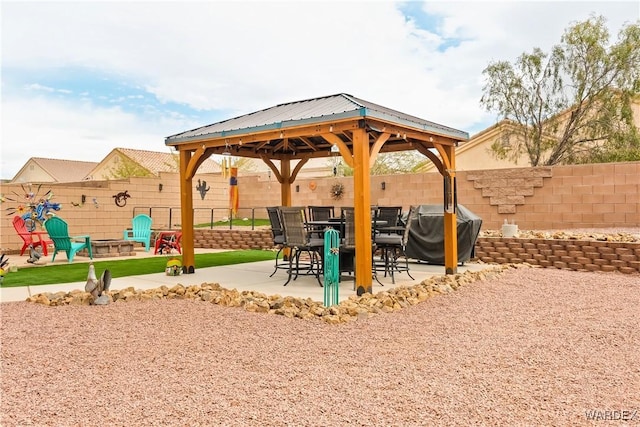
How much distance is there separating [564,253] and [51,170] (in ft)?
138

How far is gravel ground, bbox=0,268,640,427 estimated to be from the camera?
2840 mm

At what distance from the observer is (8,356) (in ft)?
13.1

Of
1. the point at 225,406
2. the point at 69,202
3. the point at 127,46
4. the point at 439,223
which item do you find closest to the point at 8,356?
the point at 225,406

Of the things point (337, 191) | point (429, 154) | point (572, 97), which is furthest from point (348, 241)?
point (572, 97)

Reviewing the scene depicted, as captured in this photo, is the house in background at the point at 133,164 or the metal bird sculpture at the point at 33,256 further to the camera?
the house in background at the point at 133,164

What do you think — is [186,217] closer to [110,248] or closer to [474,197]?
[110,248]

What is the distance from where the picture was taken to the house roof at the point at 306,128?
630cm

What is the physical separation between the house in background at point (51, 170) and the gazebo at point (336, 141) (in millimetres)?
37011

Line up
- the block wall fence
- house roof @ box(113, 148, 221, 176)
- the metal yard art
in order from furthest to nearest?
house roof @ box(113, 148, 221, 176) < the block wall fence < the metal yard art

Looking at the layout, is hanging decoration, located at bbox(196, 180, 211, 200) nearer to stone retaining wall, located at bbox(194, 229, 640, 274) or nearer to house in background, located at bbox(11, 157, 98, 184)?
stone retaining wall, located at bbox(194, 229, 640, 274)

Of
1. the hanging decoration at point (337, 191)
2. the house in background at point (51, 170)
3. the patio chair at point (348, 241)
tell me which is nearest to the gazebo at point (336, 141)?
the patio chair at point (348, 241)

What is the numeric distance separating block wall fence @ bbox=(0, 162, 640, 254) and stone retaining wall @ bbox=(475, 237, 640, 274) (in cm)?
371

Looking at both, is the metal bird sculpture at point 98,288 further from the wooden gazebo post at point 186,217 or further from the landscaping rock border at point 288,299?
the wooden gazebo post at point 186,217

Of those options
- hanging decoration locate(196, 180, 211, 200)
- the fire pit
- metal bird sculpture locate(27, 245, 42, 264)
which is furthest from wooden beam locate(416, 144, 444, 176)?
hanging decoration locate(196, 180, 211, 200)
